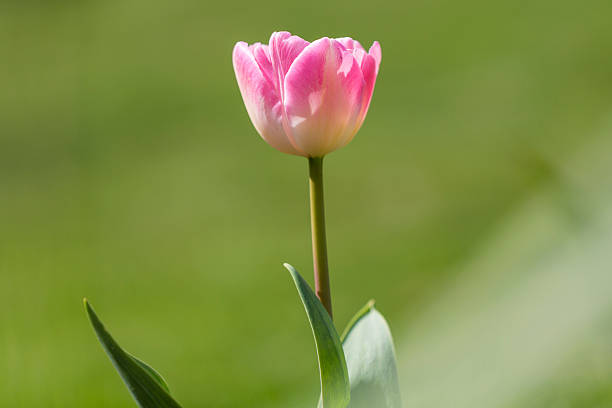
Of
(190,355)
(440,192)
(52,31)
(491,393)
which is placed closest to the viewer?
(491,393)

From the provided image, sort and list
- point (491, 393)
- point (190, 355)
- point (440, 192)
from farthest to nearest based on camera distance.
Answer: point (440, 192), point (190, 355), point (491, 393)

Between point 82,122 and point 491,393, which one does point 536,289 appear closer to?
point 491,393

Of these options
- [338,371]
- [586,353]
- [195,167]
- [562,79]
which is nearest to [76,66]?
[195,167]

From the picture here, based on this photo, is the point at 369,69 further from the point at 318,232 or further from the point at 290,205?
the point at 290,205

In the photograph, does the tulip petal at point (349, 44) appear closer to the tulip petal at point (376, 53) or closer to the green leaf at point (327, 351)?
the tulip petal at point (376, 53)

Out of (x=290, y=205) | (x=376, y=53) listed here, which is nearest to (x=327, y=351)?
(x=376, y=53)

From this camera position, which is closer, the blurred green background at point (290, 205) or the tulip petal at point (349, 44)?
the tulip petal at point (349, 44)

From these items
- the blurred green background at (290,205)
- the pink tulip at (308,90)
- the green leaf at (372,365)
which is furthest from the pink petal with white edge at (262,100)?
the blurred green background at (290,205)
